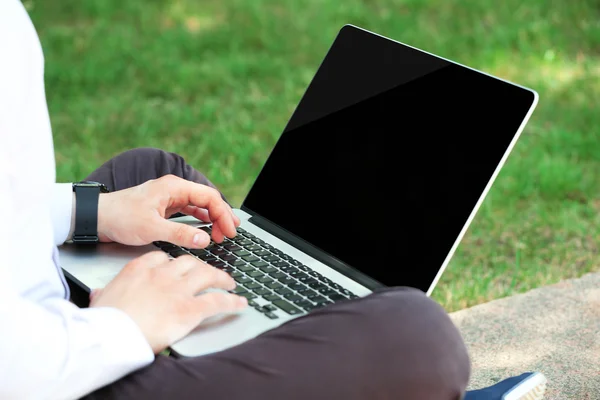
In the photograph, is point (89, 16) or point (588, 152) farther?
point (89, 16)

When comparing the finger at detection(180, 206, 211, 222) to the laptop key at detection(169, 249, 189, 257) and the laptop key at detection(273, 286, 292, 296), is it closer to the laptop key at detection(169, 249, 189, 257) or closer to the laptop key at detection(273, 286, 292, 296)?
the laptop key at detection(169, 249, 189, 257)

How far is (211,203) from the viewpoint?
5.81 feet

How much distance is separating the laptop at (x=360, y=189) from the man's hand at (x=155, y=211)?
1.9 inches

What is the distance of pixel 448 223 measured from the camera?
63.9 inches

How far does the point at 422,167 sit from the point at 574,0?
4.38 m

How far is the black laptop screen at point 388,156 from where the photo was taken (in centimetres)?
163

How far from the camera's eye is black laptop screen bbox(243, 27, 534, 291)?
64.1 inches

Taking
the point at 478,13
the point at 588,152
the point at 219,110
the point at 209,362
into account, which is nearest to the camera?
the point at 209,362

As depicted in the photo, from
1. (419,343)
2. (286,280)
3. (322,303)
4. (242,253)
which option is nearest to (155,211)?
(242,253)

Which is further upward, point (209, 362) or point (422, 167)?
point (422, 167)

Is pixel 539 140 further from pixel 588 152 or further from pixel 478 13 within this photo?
pixel 478 13

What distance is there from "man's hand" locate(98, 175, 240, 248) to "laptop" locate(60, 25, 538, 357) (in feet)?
0.15

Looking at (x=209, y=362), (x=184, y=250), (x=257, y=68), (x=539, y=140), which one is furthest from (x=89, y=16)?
(x=209, y=362)

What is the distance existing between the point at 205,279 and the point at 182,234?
23 centimetres
